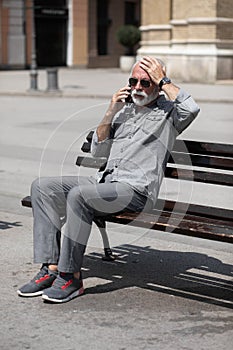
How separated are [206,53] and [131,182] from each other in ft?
80.1

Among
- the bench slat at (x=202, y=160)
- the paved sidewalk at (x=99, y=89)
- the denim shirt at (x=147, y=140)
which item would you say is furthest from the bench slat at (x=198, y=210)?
the paved sidewalk at (x=99, y=89)

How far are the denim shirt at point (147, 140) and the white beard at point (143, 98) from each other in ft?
0.16

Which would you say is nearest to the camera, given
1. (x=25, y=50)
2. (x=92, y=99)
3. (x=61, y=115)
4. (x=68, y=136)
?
(x=68, y=136)

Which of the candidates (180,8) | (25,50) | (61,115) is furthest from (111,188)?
(25,50)

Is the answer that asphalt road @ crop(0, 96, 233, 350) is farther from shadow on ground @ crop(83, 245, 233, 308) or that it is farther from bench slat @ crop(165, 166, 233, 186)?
bench slat @ crop(165, 166, 233, 186)

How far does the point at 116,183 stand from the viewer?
491 cm

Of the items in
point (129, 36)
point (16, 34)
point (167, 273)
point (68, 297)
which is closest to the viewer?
point (68, 297)

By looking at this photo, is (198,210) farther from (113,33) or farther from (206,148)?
(113,33)

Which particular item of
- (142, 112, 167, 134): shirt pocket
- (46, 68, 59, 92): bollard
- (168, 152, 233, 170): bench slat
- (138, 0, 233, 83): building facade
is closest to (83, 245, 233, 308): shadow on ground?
(168, 152, 233, 170): bench slat

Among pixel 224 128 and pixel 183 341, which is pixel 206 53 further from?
pixel 183 341

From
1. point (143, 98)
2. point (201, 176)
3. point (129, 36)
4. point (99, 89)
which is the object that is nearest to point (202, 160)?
point (201, 176)

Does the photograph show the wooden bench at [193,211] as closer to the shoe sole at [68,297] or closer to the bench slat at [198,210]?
the bench slat at [198,210]

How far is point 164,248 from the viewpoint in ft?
20.1

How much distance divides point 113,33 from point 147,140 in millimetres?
44360
